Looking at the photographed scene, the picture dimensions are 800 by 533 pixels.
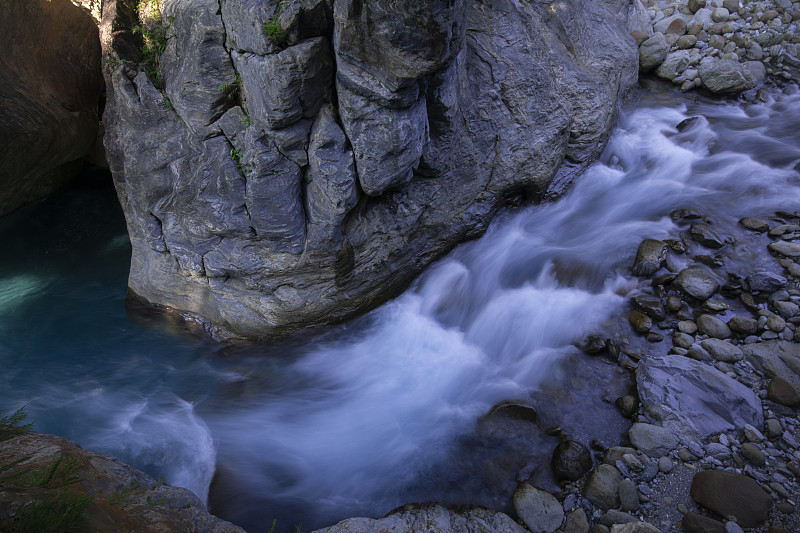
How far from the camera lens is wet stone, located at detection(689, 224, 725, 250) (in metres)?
7.34

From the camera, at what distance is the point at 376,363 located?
6.76 meters

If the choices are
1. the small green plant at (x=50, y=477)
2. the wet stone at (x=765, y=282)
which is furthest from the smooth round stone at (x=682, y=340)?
the small green plant at (x=50, y=477)

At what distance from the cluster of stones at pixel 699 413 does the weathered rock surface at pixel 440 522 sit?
306 mm

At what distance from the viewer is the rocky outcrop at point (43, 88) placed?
6.87 metres

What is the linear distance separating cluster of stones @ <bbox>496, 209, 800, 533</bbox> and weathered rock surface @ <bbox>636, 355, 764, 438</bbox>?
12 mm

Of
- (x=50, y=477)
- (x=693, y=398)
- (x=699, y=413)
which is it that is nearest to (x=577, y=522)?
(x=699, y=413)

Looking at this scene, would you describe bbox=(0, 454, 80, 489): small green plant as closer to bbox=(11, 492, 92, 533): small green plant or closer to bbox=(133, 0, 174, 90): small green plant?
bbox=(11, 492, 92, 533): small green plant

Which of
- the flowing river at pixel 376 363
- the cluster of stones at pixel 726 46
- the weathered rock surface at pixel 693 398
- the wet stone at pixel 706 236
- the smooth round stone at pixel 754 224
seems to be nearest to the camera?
the weathered rock surface at pixel 693 398

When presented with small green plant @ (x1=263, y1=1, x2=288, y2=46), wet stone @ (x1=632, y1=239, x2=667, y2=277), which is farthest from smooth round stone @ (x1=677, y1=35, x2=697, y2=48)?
small green plant @ (x1=263, y1=1, x2=288, y2=46)

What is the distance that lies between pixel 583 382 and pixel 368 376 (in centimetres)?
298

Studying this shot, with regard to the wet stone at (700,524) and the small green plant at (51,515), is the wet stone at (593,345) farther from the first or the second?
the small green plant at (51,515)

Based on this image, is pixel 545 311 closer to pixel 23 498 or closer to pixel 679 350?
pixel 679 350

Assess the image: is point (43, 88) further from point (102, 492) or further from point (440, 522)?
point (440, 522)

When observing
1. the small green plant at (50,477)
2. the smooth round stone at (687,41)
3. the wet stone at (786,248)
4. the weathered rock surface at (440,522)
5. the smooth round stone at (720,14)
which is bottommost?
the weathered rock surface at (440,522)
